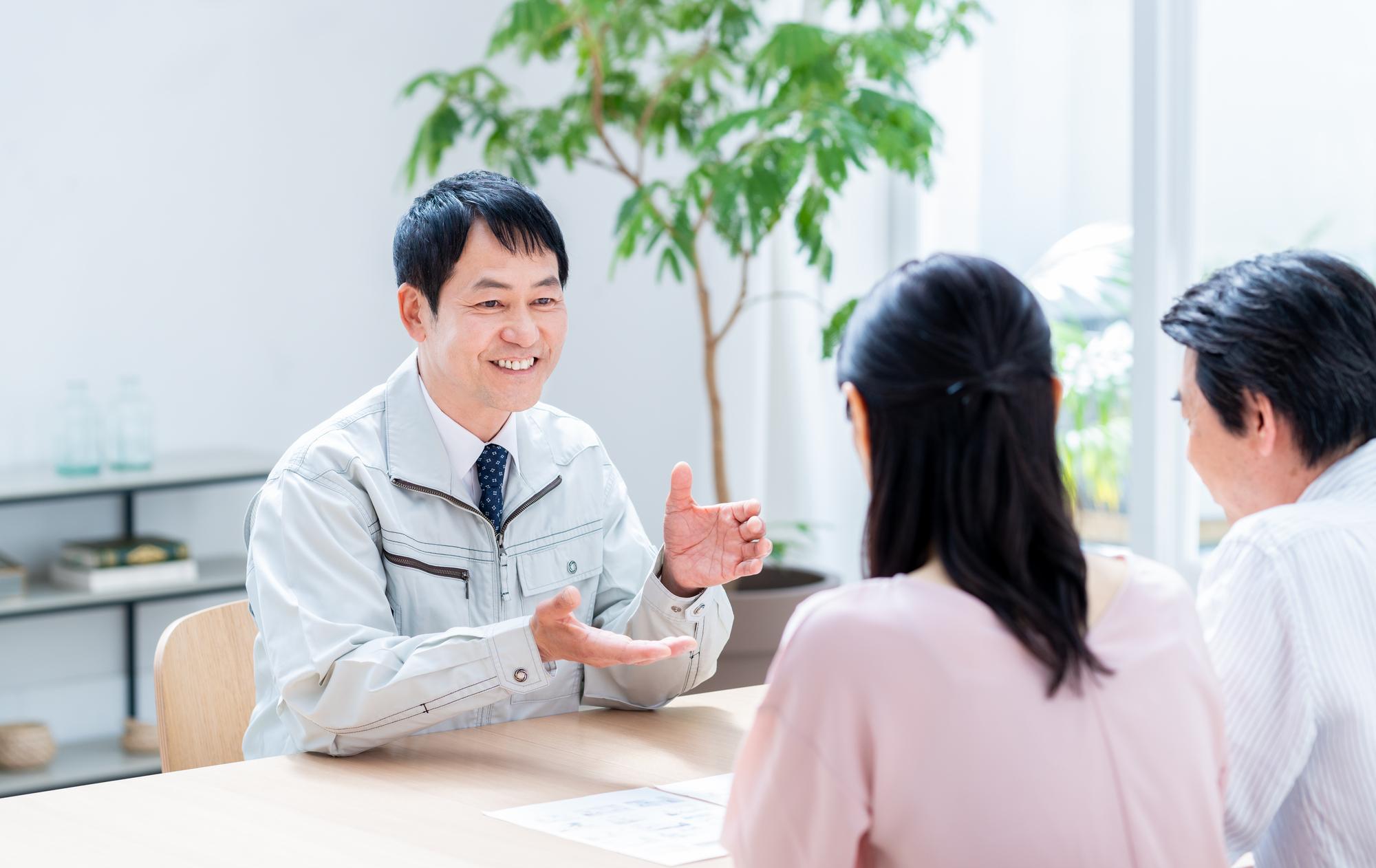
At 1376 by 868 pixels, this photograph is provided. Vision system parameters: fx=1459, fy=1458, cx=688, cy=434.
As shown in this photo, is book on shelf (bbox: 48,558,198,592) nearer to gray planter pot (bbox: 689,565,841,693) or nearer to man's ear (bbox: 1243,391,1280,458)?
gray planter pot (bbox: 689,565,841,693)

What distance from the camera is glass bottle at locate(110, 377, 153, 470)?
354 cm

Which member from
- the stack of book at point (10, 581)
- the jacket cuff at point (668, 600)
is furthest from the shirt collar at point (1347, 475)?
the stack of book at point (10, 581)

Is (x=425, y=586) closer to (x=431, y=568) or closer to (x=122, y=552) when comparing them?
(x=431, y=568)

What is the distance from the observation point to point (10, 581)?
331 centimetres

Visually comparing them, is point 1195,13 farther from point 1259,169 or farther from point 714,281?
point 714,281

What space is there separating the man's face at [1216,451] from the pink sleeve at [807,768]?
0.60 m

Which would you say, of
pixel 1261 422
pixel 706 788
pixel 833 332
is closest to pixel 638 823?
pixel 706 788

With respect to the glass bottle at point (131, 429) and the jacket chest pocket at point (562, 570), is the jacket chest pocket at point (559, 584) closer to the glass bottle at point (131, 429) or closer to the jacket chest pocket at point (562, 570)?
the jacket chest pocket at point (562, 570)

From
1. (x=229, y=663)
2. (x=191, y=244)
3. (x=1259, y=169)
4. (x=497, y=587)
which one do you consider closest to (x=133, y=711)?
(x=191, y=244)

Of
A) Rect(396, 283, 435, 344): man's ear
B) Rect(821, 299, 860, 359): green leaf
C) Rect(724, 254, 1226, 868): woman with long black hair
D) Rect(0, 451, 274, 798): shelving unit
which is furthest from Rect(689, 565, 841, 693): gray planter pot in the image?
Rect(724, 254, 1226, 868): woman with long black hair

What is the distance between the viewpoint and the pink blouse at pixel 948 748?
0.96 m

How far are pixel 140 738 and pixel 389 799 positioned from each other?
229 cm

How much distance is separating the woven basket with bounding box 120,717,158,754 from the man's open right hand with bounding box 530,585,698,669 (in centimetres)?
224

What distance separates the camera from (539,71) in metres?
4.25
